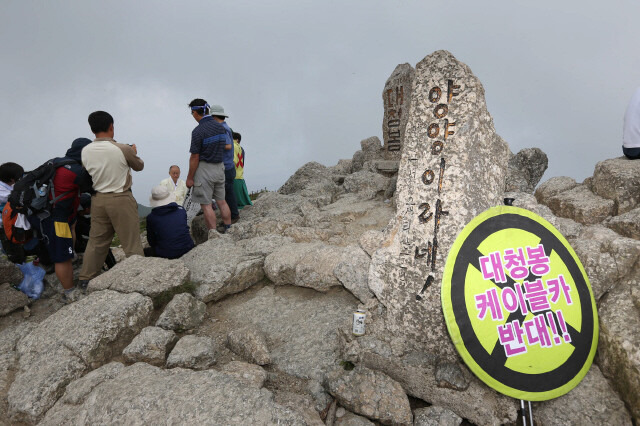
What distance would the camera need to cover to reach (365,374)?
3.72 metres

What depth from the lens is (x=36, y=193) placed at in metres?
5.86

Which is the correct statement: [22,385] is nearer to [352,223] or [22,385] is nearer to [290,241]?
[290,241]

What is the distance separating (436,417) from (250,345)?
210 centimetres

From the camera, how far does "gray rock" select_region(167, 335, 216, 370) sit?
4051 millimetres

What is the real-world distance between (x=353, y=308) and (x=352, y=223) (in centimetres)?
448

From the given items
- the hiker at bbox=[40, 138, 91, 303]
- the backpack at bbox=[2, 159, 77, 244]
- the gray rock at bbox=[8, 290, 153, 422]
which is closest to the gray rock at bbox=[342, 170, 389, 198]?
the hiker at bbox=[40, 138, 91, 303]

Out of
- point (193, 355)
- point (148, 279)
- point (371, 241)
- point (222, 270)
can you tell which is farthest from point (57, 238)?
point (371, 241)

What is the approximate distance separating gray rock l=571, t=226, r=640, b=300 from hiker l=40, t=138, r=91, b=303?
707cm

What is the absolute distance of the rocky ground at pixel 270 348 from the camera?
345 cm

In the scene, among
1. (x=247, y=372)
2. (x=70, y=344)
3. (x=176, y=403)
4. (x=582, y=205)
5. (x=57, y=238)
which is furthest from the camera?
(x=582, y=205)

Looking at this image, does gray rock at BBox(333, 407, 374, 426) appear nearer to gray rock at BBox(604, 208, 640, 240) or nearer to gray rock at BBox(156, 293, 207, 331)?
gray rock at BBox(156, 293, 207, 331)

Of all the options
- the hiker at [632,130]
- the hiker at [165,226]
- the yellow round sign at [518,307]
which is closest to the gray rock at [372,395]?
the yellow round sign at [518,307]

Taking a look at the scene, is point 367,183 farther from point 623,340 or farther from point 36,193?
point 623,340

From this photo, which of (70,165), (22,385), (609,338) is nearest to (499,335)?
(609,338)
